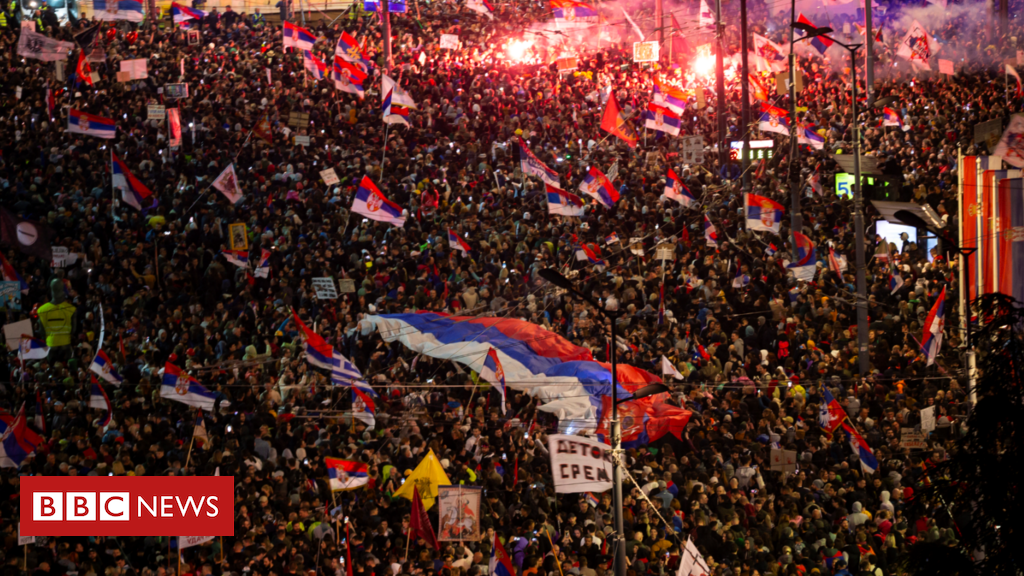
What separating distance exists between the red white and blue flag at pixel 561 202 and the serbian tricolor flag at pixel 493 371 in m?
5.81

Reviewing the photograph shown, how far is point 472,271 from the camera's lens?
23609 millimetres

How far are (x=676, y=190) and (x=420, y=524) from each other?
12.7 m

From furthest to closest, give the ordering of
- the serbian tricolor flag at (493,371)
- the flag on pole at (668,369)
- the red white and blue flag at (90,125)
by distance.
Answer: the red white and blue flag at (90,125) < the flag on pole at (668,369) < the serbian tricolor flag at (493,371)

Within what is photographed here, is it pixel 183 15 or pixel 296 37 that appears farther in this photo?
pixel 183 15

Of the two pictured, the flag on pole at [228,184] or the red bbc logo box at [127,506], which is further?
the flag on pole at [228,184]

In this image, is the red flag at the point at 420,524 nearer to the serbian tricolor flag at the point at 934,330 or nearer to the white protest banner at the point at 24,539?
the white protest banner at the point at 24,539

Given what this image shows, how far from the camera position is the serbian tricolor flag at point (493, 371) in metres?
18.7

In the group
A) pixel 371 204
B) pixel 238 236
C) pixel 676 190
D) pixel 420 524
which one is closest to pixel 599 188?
pixel 676 190

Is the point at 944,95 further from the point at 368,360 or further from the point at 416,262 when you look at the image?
the point at 368,360

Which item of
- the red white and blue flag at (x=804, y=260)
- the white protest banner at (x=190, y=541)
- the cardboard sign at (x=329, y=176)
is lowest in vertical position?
the white protest banner at (x=190, y=541)

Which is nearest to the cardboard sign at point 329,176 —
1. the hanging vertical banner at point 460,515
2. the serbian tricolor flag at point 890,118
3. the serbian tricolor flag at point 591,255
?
the serbian tricolor flag at point 591,255

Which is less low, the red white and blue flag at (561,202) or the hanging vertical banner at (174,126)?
the hanging vertical banner at (174,126)

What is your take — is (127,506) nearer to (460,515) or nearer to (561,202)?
(460,515)

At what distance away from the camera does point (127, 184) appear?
81.7 feet
